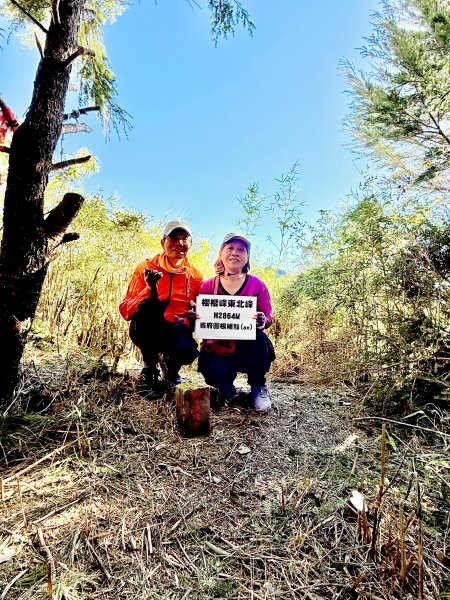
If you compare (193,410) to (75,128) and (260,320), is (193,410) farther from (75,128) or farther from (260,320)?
(75,128)

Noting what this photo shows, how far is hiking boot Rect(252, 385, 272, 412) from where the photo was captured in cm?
233

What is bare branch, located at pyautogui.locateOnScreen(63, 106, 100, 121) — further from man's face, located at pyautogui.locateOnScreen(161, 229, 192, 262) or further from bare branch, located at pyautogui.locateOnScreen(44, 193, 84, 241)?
man's face, located at pyautogui.locateOnScreen(161, 229, 192, 262)

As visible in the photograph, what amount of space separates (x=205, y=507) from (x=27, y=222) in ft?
5.52

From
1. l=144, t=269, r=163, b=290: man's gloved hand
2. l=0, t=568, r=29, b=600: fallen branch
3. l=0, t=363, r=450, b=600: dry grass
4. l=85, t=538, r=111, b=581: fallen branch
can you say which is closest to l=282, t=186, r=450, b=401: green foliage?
l=0, t=363, r=450, b=600: dry grass

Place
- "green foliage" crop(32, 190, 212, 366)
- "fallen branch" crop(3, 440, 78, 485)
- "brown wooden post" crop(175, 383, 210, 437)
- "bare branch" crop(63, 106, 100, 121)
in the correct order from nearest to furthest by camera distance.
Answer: "fallen branch" crop(3, 440, 78, 485) → "brown wooden post" crop(175, 383, 210, 437) → "bare branch" crop(63, 106, 100, 121) → "green foliage" crop(32, 190, 212, 366)

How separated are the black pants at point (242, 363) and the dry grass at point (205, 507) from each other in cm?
31

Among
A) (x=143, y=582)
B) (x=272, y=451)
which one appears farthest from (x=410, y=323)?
(x=143, y=582)

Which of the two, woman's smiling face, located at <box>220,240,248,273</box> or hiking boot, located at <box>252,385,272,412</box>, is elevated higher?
woman's smiling face, located at <box>220,240,248,273</box>

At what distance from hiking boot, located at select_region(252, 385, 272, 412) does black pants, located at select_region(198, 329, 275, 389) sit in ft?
0.12

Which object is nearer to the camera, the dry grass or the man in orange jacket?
the dry grass

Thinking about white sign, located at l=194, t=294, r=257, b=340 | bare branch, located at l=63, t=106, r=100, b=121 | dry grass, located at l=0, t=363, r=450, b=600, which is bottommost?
dry grass, located at l=0, t=363, r=450, b=600

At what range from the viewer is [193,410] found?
6.31 feet

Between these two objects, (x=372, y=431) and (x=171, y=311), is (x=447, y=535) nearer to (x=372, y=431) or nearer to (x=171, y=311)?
(x=372, y=431)

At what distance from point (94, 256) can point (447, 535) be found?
355 cm
